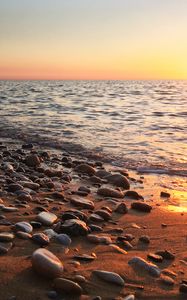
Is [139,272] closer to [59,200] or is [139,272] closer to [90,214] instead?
[90,214]

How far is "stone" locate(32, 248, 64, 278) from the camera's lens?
2.94m

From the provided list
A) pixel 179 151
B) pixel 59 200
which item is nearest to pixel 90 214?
pixel 59 200

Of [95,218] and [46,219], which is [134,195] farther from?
[46,219]

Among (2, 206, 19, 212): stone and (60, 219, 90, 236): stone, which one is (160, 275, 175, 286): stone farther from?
(2, 206, 19, 212): stone

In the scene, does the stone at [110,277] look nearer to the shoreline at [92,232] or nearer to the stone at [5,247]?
the shoreline at [92,232]

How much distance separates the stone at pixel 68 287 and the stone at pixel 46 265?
0.13m

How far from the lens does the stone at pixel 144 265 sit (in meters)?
3.26

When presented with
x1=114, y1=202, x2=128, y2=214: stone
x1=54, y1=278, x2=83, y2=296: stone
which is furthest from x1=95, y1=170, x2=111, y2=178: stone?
x1=54, y1=278, x2=83, y2=296: stone

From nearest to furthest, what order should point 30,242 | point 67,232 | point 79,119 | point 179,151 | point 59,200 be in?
point 30,242 → point 67,232 → point 59,200 → point 179,151 → point 79,119

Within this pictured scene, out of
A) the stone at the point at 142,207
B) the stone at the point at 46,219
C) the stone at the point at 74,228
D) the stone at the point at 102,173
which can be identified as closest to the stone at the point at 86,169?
the stone at the point at 102,173

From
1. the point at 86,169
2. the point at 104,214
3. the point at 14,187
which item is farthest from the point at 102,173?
the point at 104,214

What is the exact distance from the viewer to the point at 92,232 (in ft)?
13.9

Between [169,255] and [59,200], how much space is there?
2.33 metres

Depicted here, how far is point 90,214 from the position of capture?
5000mm
